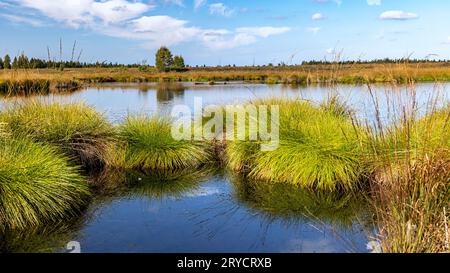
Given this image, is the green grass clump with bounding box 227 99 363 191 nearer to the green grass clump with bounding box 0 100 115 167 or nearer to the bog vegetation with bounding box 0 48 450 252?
the bog vegetation with bounding box 0 48 450 252

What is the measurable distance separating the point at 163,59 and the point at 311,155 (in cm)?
5707

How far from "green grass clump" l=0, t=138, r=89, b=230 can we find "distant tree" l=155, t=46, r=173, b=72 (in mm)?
56710

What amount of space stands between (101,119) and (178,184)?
7.25ft

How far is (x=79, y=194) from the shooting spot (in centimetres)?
582

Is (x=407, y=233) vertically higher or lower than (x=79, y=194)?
higher

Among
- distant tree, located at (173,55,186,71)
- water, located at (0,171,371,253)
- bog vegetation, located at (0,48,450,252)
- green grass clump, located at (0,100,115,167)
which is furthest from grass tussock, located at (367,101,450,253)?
distant tree, located at (173,55,186,71)

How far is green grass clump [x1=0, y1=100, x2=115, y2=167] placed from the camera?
7.01 m

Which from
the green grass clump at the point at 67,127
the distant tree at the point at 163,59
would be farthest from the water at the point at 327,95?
the distant tree at the point at 163,59

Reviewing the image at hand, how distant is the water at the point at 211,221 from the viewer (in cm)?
433

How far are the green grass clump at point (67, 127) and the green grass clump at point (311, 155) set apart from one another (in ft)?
8.20

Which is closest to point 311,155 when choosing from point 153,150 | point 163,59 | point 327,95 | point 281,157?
point 281,157

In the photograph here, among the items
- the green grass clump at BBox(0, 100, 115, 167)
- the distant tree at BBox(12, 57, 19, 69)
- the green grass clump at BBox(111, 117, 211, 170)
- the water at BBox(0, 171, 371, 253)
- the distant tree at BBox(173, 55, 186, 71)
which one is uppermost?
the distant tree at BBox(173, 55, 186, 71)
